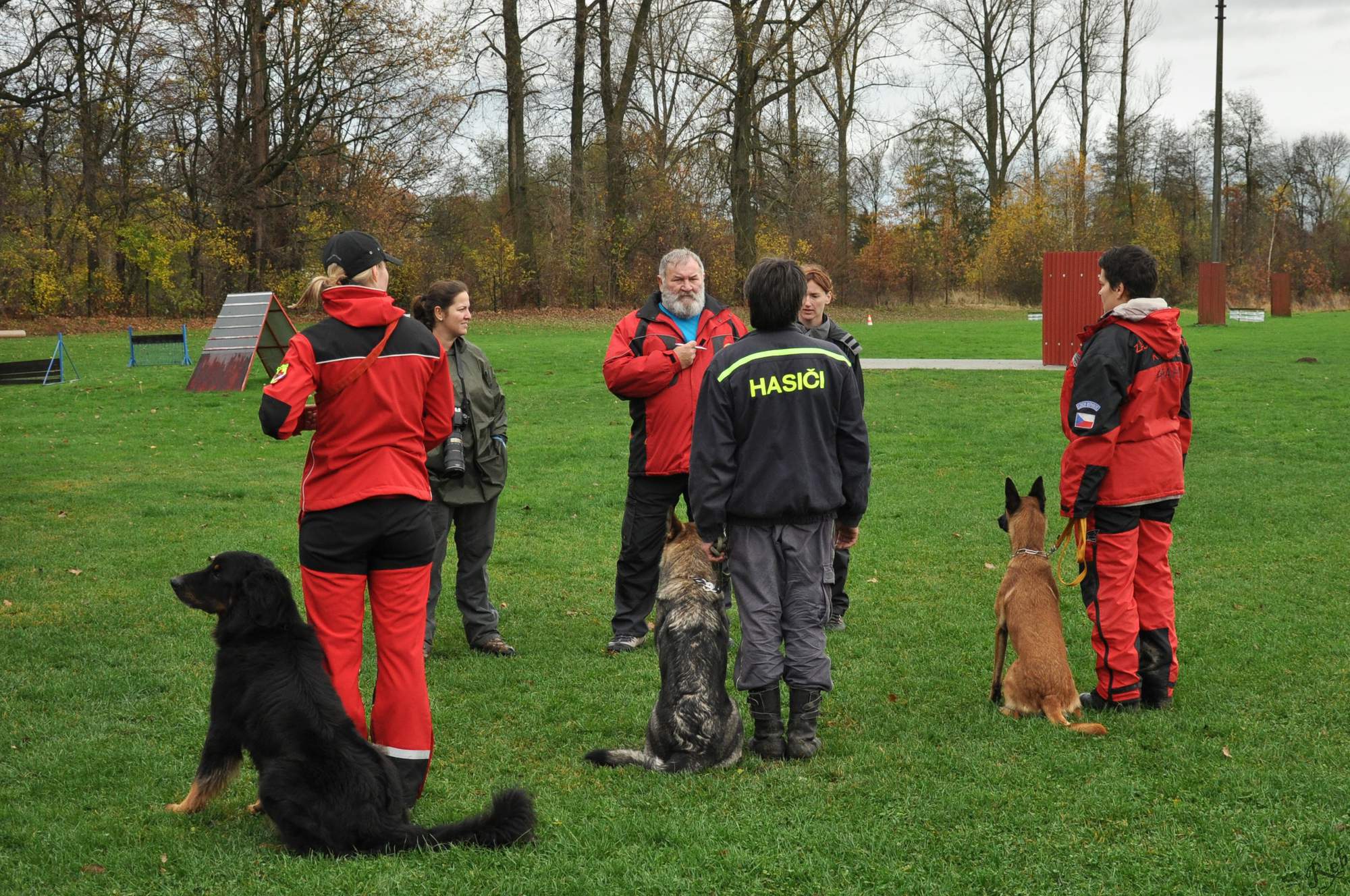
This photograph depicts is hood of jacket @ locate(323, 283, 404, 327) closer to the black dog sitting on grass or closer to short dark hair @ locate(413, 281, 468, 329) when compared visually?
the black dog sitting on grass

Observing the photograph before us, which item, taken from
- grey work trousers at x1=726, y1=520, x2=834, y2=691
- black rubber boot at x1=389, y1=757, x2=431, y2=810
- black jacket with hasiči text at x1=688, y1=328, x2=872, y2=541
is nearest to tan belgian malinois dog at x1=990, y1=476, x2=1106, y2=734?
grey work trousers at x1=726, y1=520, x2=834, y2=691

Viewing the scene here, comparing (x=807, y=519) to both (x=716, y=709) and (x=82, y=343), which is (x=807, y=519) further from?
(x=82, y=343)

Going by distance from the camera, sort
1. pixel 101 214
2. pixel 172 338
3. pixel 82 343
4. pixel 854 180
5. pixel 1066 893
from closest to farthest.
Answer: pixel 1066 893
pixel 172 338
pixel 82 343
pixel 101 214
pixel 854 180

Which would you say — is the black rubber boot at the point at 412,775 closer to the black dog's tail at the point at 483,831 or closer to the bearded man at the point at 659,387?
the black dog's tail at the point at 483,831

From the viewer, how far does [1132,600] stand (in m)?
5.02

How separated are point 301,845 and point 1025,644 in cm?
316

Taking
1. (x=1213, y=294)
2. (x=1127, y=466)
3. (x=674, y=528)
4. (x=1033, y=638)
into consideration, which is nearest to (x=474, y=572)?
(x=674, y=528)

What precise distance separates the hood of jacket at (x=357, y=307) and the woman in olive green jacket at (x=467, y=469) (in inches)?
74.2

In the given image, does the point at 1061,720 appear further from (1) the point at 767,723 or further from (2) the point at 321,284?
(2) the point at 321,284

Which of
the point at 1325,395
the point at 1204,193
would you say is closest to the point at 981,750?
the point at 1325,395

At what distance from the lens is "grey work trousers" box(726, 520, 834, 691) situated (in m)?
4.50

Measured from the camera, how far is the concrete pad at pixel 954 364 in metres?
20.6

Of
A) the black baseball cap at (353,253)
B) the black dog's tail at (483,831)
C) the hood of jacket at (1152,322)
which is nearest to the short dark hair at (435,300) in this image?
the black baseball cap at (353,253)

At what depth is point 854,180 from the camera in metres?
46.9
